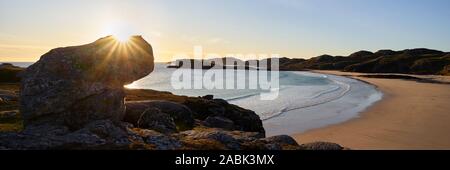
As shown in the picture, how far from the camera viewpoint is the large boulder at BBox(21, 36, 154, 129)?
48.6ft

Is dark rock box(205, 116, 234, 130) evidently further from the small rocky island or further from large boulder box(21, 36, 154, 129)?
large boulder box(21, 36, 154, 129)

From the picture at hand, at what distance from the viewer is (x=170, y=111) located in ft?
77.3

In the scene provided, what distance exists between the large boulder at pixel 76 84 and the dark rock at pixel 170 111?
487 cm

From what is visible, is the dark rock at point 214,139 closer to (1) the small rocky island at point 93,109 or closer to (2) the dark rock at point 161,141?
(1) the small rocky island at point 93,109

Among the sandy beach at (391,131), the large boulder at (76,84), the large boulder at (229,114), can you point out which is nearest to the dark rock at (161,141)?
the large boulder at (76,84)

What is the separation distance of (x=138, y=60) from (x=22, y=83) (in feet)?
14.6

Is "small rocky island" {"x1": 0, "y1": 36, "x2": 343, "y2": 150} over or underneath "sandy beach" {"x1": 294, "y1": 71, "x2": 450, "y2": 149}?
over

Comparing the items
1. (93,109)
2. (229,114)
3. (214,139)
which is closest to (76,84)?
(93,109)

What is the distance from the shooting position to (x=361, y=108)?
167ft

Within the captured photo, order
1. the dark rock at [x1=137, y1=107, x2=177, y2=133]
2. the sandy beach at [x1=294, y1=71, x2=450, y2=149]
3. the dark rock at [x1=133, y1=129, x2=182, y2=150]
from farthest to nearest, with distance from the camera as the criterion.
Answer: the sandy beach at [x1=294, y1=71, x2=450, y2=149]
the dark rock at [x1=137, y1=107, x2=177, y2=133]
the dark rock at [x1=133, y1=129, x2=182, y2=150]

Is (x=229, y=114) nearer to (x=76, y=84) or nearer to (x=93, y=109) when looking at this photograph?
(x=93, y=109)

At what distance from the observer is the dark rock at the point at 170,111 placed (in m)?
21.3

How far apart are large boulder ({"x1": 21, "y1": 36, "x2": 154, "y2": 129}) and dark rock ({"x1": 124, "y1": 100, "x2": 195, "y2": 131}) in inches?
192

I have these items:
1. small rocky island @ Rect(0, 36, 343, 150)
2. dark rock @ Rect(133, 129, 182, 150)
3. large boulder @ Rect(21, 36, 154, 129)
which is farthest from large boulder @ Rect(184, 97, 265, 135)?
dark rock @ Rect(133, 129, 182, 150)
